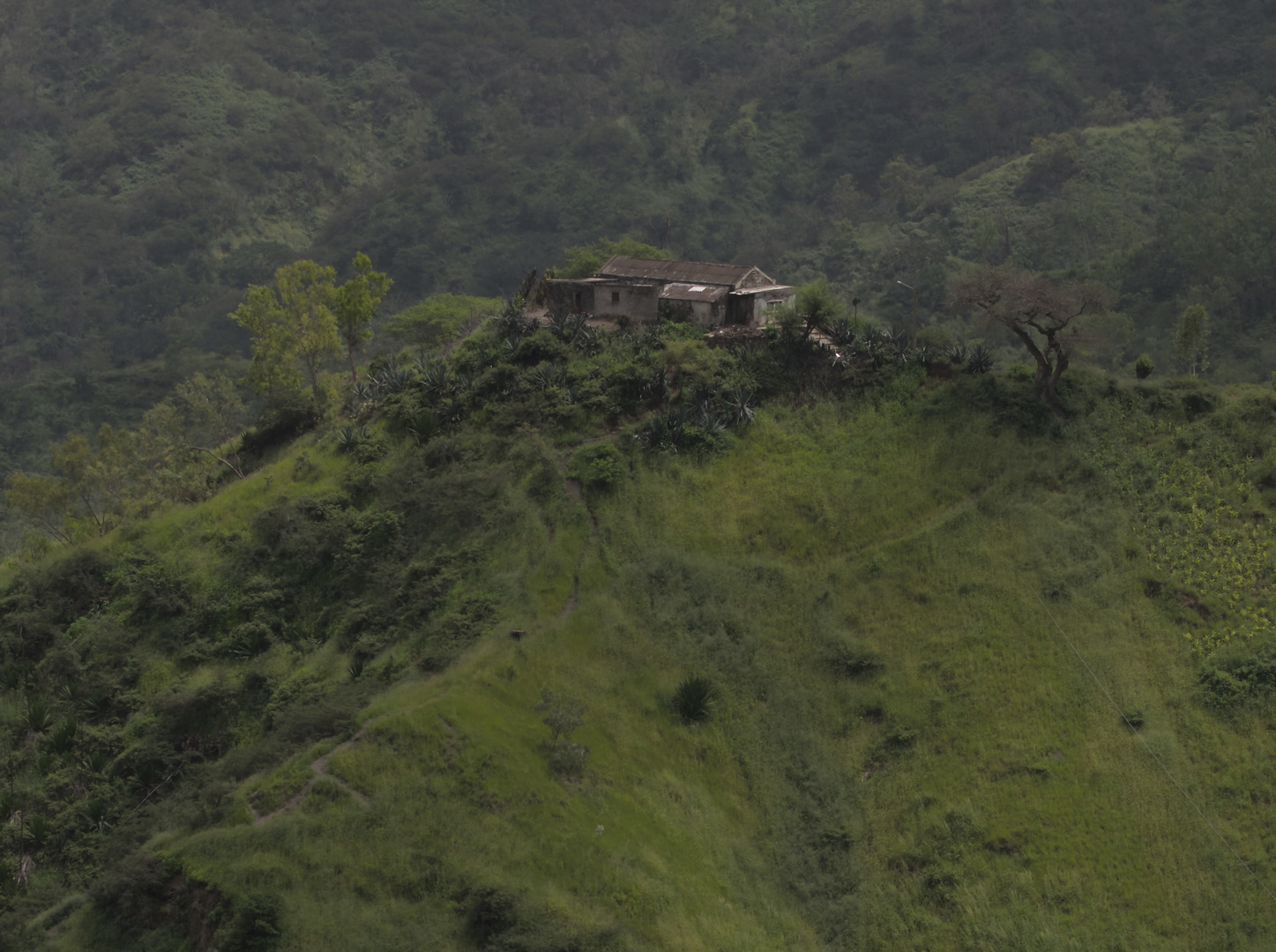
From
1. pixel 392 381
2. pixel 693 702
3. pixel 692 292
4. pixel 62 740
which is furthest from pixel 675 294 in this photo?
pixel 62 740

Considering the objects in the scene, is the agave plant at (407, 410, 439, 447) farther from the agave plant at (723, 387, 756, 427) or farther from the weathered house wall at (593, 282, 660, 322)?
the agave plant at (723, 387, 756, 427)

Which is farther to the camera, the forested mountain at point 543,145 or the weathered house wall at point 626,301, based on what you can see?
the forested mountain at point 543,145

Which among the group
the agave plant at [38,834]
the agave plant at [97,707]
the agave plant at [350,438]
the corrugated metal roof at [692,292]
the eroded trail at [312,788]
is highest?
the corrugated metal roof at [692,292]

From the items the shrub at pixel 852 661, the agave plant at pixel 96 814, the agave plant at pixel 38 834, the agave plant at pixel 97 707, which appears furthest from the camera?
the agave plant at pixel 97 707

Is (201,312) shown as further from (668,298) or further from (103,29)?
(668,298)

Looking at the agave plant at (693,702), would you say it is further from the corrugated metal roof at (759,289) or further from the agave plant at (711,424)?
the corrugated metal roof at (759,289)

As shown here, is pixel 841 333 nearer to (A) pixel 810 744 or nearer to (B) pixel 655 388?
(B) pixel 655 388

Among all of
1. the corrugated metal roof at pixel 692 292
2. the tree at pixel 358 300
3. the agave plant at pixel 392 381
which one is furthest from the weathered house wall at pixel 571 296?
the agave plant at pixel 392 381

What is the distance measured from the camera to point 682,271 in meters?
42.0

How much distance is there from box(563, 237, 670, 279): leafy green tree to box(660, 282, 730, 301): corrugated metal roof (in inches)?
202

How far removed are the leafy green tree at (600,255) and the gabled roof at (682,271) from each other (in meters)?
2.58

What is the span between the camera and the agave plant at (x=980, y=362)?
35156 mm

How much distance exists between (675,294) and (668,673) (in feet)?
55.3

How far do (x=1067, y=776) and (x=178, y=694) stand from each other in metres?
22.3
